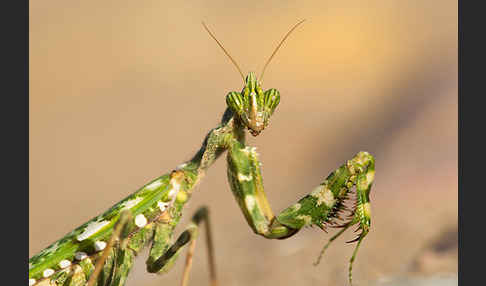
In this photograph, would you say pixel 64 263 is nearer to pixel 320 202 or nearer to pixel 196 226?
pixel 196 226

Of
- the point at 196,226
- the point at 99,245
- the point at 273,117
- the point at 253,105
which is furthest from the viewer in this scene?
the point at 273,117

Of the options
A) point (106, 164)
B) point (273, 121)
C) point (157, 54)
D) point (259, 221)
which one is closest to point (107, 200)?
point (106, 164)

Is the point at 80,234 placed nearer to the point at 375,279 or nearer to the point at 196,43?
the point at 375,279

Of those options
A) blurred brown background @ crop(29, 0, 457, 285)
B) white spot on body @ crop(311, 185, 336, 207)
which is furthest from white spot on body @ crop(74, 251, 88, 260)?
blurred brown background @ crop(29, 0, 457, 285)

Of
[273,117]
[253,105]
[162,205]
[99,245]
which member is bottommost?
[99,245]

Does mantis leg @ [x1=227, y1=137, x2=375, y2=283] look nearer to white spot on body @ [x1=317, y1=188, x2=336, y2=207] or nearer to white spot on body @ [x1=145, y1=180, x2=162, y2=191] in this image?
white spot on body @ [x1=317, y1=188, x2=336, y2=207]

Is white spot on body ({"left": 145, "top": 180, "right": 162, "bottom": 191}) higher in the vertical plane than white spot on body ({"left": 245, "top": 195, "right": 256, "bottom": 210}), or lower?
higher

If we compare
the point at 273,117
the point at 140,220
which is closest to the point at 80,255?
the point at 140,220
